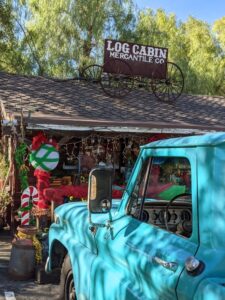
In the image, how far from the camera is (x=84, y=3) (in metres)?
20.3

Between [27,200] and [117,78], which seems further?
[117,78]

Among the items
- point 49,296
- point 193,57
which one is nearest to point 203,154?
point 49,296

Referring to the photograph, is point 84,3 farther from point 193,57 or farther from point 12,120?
point 12,120

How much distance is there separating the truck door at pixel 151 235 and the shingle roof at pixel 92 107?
5498 mm

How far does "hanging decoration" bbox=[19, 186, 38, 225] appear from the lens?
8205 millimetres

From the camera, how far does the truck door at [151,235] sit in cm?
232

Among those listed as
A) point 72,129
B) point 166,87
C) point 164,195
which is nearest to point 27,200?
point 72,129

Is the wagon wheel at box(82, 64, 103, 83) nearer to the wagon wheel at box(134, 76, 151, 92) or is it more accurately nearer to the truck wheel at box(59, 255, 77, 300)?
the wagon wheel at box(134, 76, 151, 92)

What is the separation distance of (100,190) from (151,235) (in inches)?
23.4

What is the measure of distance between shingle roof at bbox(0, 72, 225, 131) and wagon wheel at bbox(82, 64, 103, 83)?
18 centimetres

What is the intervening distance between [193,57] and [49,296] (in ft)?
66.4

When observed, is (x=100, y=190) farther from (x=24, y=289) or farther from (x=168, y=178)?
(x=24, y=289)

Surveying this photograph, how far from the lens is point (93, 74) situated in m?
14.2

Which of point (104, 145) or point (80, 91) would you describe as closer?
point (104, 145)
